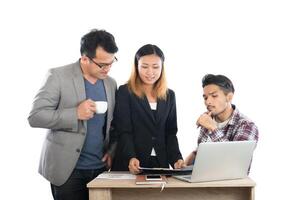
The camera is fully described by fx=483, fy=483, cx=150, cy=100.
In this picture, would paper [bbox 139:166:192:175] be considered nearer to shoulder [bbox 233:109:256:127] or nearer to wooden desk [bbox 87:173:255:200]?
wooden desk [bbox 87:173:255:200]

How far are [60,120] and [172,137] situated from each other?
666 mm

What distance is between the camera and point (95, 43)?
8.14 ft

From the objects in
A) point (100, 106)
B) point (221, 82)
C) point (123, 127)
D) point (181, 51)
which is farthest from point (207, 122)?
point (181, 51)

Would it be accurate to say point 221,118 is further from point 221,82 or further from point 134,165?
point 134,165

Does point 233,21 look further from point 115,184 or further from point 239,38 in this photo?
point 115,184

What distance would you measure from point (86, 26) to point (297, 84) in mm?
1575

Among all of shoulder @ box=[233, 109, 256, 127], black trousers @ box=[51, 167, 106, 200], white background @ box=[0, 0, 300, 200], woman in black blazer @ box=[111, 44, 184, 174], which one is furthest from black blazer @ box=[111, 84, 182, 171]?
white background @ box=[0, 0, 300, 200]

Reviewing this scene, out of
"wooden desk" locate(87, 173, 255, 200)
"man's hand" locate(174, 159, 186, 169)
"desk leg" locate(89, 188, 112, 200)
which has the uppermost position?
"man's hand" locate(174, 159, 186, 169)

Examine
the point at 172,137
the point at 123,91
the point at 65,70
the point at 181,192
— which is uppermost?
the point at 65,70

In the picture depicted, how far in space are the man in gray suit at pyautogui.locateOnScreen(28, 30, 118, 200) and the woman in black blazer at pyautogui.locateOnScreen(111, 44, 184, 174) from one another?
11 centimetres

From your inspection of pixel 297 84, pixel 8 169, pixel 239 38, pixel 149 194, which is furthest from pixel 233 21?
pixel 8 169

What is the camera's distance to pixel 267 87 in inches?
138

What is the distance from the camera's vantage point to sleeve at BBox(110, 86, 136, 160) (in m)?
2.59

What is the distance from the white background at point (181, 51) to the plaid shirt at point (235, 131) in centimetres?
97
